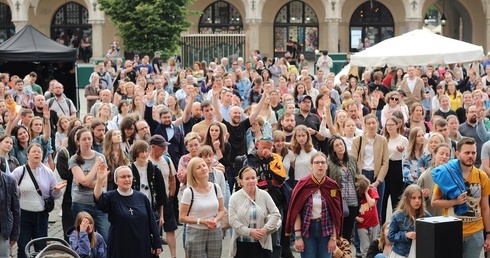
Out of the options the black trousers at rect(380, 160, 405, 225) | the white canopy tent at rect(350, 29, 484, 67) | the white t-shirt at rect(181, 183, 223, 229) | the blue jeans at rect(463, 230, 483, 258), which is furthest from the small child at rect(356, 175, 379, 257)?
the white canopy tent at rect(350, 29, 484, 67)

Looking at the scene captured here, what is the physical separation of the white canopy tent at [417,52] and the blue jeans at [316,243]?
1082 centimetres

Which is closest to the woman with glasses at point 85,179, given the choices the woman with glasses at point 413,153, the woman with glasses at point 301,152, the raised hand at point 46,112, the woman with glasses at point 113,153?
the woman with glasses at point 113,153

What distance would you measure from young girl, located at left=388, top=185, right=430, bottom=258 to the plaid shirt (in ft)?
2.43

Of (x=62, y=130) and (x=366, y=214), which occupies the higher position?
(x=62, y=130)

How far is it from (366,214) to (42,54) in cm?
1195

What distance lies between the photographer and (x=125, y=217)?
9602 millimetres

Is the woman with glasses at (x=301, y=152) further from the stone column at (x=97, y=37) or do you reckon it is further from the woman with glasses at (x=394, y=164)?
the stone column at (x=97, y=37)

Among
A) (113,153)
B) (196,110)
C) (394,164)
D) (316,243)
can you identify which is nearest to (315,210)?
(316,243)

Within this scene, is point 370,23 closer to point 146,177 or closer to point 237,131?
point 237,131

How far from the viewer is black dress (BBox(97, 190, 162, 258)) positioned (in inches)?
378

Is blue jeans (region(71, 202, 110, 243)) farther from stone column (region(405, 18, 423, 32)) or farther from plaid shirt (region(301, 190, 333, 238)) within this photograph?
stone column (region(405, 18, 423, 32))

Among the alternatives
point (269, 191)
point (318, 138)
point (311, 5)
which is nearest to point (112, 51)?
point (311, 5)

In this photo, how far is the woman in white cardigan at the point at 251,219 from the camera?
9.79 m

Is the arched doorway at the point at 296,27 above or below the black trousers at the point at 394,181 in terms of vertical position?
above
